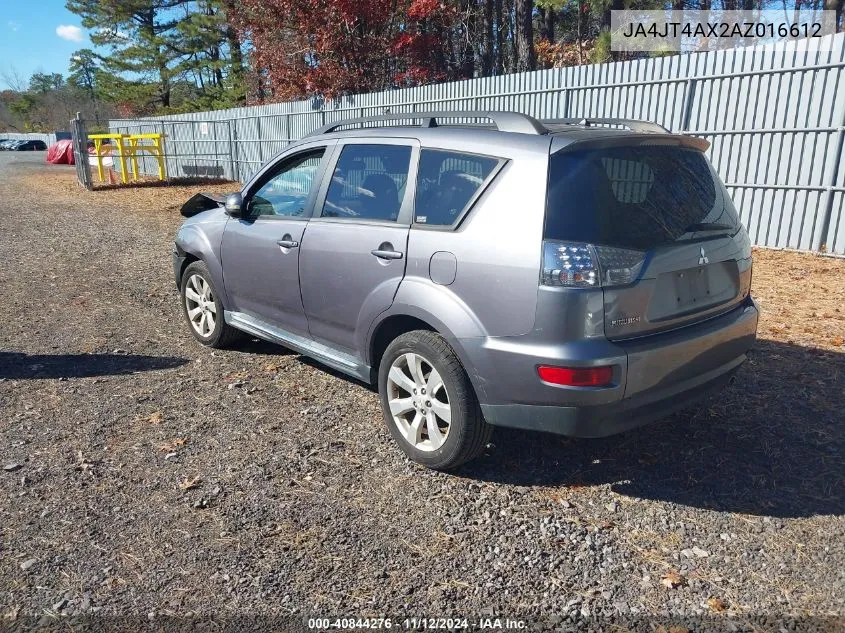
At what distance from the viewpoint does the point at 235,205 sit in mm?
4820

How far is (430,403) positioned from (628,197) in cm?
143

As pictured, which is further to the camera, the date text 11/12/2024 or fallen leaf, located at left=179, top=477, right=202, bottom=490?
fallen leaf, located at left=179, top=477, right=202, bottom=490

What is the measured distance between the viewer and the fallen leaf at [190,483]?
342 centimetres

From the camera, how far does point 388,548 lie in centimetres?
291

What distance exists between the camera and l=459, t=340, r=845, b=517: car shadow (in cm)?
329

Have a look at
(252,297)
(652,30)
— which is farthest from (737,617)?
(652,30)

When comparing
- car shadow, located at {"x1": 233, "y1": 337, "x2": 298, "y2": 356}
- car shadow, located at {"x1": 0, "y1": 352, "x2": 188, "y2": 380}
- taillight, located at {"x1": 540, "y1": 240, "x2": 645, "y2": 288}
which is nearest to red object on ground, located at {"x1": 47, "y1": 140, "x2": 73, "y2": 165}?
car shadow, located at {"x1": 0, "y1": 352, "x2": 188, "y2": 380}

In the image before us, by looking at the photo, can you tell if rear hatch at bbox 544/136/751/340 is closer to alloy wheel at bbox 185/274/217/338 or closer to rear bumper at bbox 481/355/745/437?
rear bumper at bbox 481/355/745/437

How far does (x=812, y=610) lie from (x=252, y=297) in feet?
12.5

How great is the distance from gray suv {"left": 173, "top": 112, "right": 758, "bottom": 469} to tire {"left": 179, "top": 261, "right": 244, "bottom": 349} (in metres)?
1.38

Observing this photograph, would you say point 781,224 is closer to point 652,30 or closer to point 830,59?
point 830,59

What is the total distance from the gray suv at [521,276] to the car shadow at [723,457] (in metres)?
0.45

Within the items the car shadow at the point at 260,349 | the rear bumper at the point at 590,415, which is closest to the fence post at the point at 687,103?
the car shadow at the point at 260,349

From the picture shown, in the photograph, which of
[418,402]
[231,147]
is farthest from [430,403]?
[231,147]
